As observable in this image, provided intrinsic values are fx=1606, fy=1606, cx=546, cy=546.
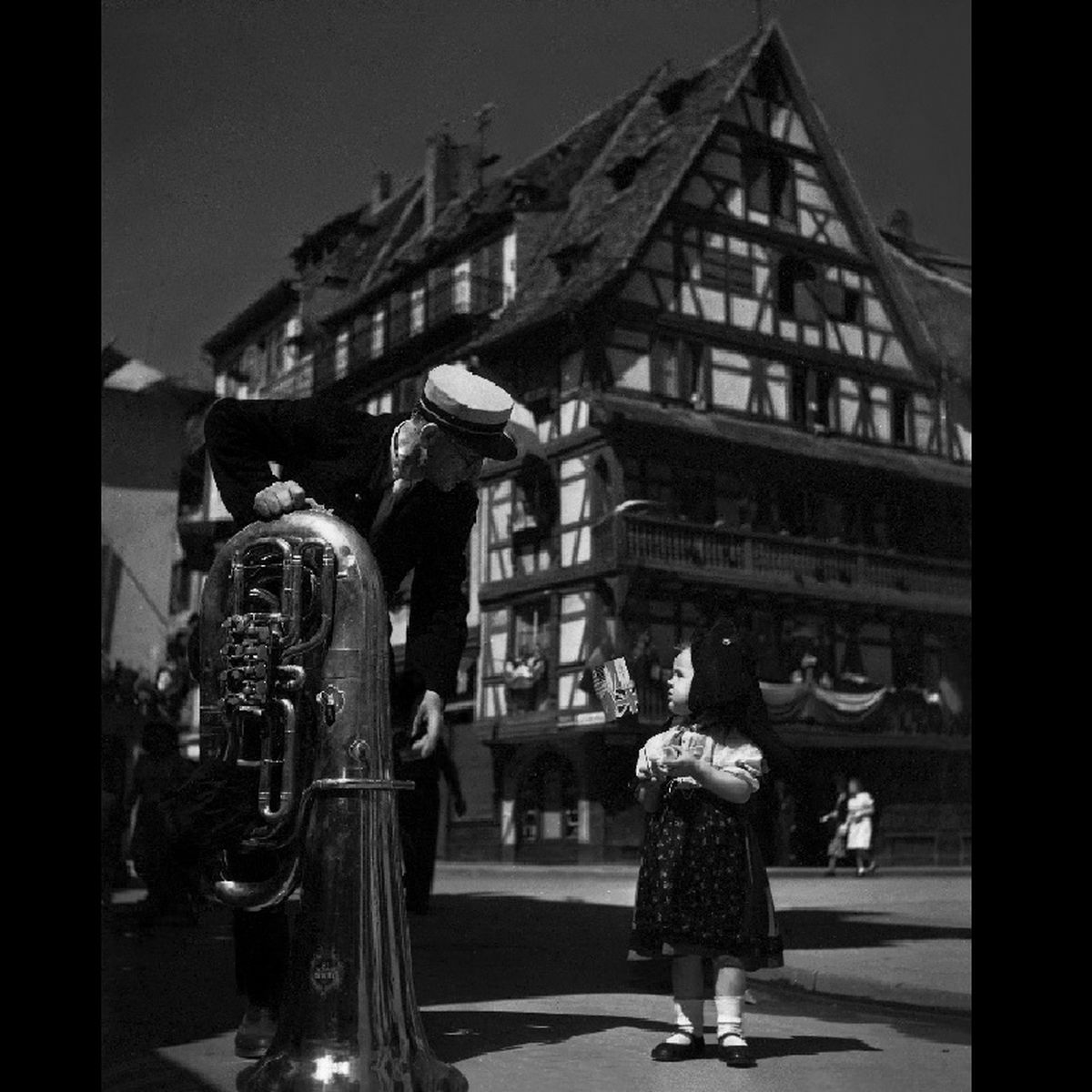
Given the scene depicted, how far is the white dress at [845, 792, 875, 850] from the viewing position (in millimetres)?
7221

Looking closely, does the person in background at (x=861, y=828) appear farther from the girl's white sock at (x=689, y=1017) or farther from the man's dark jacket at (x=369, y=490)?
the man's dark jacket at (x=369, y=490)

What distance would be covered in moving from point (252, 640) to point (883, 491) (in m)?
2.83

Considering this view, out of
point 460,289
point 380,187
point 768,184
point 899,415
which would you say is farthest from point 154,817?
point 768,184

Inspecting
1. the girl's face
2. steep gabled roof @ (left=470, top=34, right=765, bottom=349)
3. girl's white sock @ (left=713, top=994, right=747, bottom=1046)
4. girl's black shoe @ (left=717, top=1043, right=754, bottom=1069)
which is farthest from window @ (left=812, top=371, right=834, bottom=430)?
girl's black shoe @ (left=717, top=1043, right=754, bottom=1069)

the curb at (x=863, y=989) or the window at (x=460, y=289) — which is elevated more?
the window at (x=460, y=289)

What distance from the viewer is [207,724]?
116 inches

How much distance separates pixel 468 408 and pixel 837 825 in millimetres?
4900

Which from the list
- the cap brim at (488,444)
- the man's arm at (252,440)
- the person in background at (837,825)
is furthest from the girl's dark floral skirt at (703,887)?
the person in background at (837,825)

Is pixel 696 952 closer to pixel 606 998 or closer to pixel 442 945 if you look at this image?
pixel 606 998

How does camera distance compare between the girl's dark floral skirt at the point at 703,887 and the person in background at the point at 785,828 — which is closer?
the girl's dark floral skirt at the point at 703,887

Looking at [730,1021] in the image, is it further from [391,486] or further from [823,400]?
[823,400]

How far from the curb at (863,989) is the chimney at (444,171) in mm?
2344

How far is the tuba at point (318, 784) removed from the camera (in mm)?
2738
